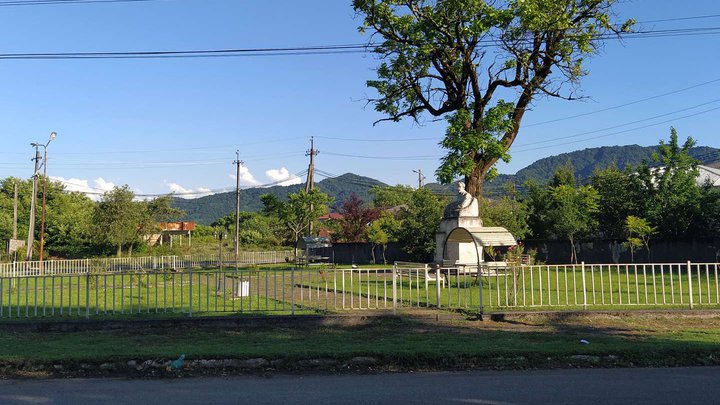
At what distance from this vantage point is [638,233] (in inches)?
1148

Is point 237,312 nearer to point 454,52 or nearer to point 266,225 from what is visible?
point 454,52

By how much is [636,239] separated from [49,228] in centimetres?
4600

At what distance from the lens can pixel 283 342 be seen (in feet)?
30.6

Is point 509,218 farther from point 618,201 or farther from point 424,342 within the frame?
point 424,342

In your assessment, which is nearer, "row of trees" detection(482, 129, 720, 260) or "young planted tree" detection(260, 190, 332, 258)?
"row of trees" detection(482, 129, 720, 260)

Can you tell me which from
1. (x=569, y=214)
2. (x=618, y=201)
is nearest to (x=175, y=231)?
(x=569, y=214)

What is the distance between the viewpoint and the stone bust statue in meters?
22.9

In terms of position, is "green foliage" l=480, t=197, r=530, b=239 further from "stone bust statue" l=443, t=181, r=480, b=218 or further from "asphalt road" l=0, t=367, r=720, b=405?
"asphalt road" l=0, t=367, r=720, b=405

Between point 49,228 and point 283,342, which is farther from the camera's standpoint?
point 49,228

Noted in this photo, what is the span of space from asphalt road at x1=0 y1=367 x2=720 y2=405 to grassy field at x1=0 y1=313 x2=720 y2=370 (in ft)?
1.59

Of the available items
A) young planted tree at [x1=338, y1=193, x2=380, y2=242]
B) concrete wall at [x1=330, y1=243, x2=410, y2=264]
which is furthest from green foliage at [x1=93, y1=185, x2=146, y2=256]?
young planted tree at [x1=338, y1=193, x2=380, y2=242]

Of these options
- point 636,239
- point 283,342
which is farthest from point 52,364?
point 636,239

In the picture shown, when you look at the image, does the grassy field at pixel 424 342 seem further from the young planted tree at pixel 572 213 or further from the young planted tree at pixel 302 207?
the young planted tree at pixel 302 207

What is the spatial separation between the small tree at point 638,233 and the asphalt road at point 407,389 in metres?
22.8
